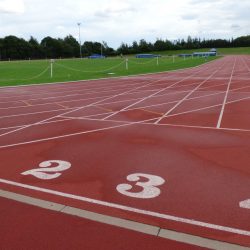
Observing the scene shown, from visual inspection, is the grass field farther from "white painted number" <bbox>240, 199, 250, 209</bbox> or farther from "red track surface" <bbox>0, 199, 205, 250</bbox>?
"white painted number" <bbox>240, 199, 250, 209</bbox>

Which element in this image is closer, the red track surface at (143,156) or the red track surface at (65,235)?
the red track surface at (65,235)

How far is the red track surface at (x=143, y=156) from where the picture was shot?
492 cm

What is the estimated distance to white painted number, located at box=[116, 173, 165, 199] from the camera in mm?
5445

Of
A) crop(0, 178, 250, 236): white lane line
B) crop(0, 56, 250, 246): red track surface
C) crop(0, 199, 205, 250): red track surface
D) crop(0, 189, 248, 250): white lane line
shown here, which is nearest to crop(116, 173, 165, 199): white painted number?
crop(0, 56, 250, 246): red track surface

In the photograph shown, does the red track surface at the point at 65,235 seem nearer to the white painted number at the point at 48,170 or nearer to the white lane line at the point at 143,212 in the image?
the white lane line at the point at 143,212

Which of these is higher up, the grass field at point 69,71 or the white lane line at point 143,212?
the grass field at point 69,71

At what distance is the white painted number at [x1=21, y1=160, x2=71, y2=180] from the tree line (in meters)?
114

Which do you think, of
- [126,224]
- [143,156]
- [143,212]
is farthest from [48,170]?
[126,224]

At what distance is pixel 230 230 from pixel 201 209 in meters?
0.61

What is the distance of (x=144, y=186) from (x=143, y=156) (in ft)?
5.35

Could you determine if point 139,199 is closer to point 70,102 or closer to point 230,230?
point 230,230

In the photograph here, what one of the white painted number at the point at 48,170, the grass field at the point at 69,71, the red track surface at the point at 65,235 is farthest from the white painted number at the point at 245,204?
the grass field at the point at 69,71

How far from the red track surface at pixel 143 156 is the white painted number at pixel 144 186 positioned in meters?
0.09

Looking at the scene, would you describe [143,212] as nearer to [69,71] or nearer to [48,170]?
[48,170]
